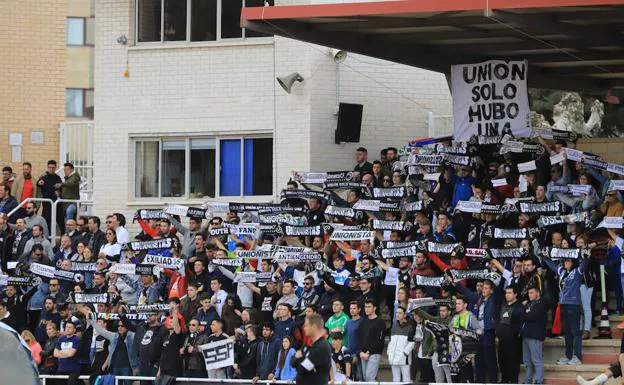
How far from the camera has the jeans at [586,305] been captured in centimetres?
2170

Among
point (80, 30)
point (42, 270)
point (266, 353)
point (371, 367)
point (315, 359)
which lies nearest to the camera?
point (315, 359)

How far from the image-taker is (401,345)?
71.9 ft

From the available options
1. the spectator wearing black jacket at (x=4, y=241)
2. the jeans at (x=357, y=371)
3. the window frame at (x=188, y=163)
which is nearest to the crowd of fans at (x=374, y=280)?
the jeans at (x=357, y=371)

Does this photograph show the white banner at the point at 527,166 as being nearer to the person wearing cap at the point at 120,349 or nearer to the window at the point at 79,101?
the person wearing cap at the point at 120,349

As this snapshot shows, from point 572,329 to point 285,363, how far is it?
4445mm

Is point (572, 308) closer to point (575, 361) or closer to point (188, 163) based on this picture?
point (575, 361)

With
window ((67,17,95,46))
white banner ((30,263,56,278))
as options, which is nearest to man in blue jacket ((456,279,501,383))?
white banner ((30,263,56,278))

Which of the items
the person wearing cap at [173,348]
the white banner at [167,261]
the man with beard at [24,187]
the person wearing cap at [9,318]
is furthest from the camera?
the man with beard at [24,187]

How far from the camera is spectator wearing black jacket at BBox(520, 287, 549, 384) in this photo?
2105 centimetres

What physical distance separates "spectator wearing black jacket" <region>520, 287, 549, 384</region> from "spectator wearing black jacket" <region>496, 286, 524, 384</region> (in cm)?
12

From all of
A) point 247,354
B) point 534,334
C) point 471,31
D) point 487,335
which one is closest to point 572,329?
point 534,334

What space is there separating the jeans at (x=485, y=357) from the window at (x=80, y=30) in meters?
47.4

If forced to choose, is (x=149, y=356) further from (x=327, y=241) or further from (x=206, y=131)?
(x=206, y=131)

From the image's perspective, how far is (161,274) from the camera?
25.2 m
